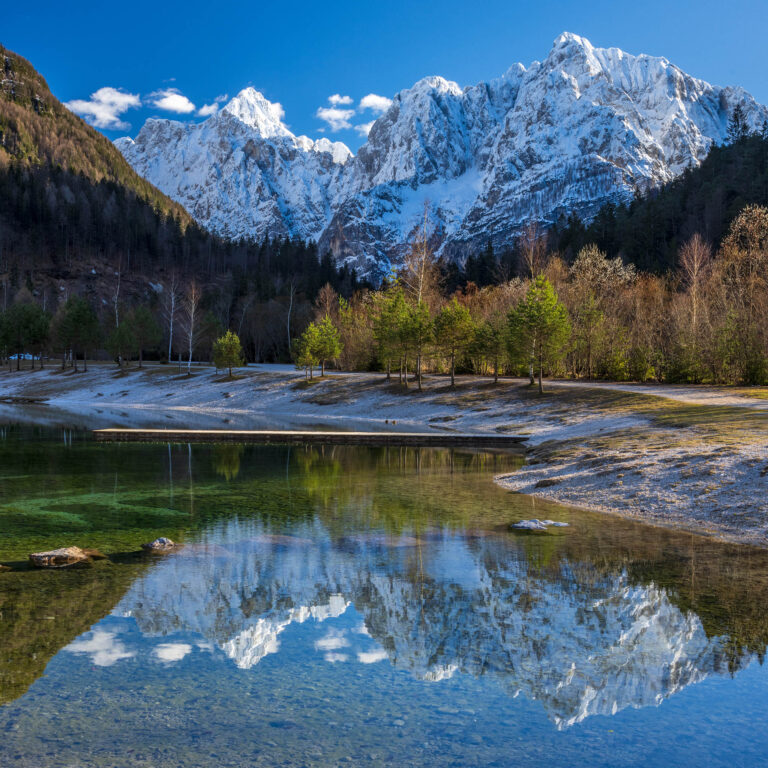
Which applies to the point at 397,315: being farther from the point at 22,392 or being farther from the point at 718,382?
the point at 22,392

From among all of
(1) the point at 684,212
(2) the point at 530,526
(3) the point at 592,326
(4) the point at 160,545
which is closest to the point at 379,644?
(4) the point at 160,545

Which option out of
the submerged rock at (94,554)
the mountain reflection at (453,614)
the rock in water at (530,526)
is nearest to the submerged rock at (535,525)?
the rock in water at (530,526)

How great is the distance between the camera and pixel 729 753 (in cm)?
527

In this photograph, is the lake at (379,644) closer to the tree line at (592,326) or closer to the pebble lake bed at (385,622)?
the pebble lake bed at (385,622)

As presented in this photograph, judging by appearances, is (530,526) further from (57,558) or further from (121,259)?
(121,259)

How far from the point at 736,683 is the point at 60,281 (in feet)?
514

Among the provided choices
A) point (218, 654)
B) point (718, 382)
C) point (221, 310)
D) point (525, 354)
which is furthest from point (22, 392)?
point (218, 654)

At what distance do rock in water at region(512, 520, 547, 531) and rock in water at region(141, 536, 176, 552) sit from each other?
650cm

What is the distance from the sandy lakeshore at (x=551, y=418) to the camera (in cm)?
1502

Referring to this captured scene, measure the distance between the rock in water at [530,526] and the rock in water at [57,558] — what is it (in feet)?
25.6

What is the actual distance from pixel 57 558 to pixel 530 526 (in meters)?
8.37

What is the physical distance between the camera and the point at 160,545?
37.5 feet

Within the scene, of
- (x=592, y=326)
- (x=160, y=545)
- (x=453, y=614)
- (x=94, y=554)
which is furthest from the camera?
(x=592, y=326)

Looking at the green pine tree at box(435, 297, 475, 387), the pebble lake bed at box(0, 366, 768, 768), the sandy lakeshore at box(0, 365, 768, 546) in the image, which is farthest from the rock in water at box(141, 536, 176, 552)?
the green pine tree at box(435, 297, 475, 387)
